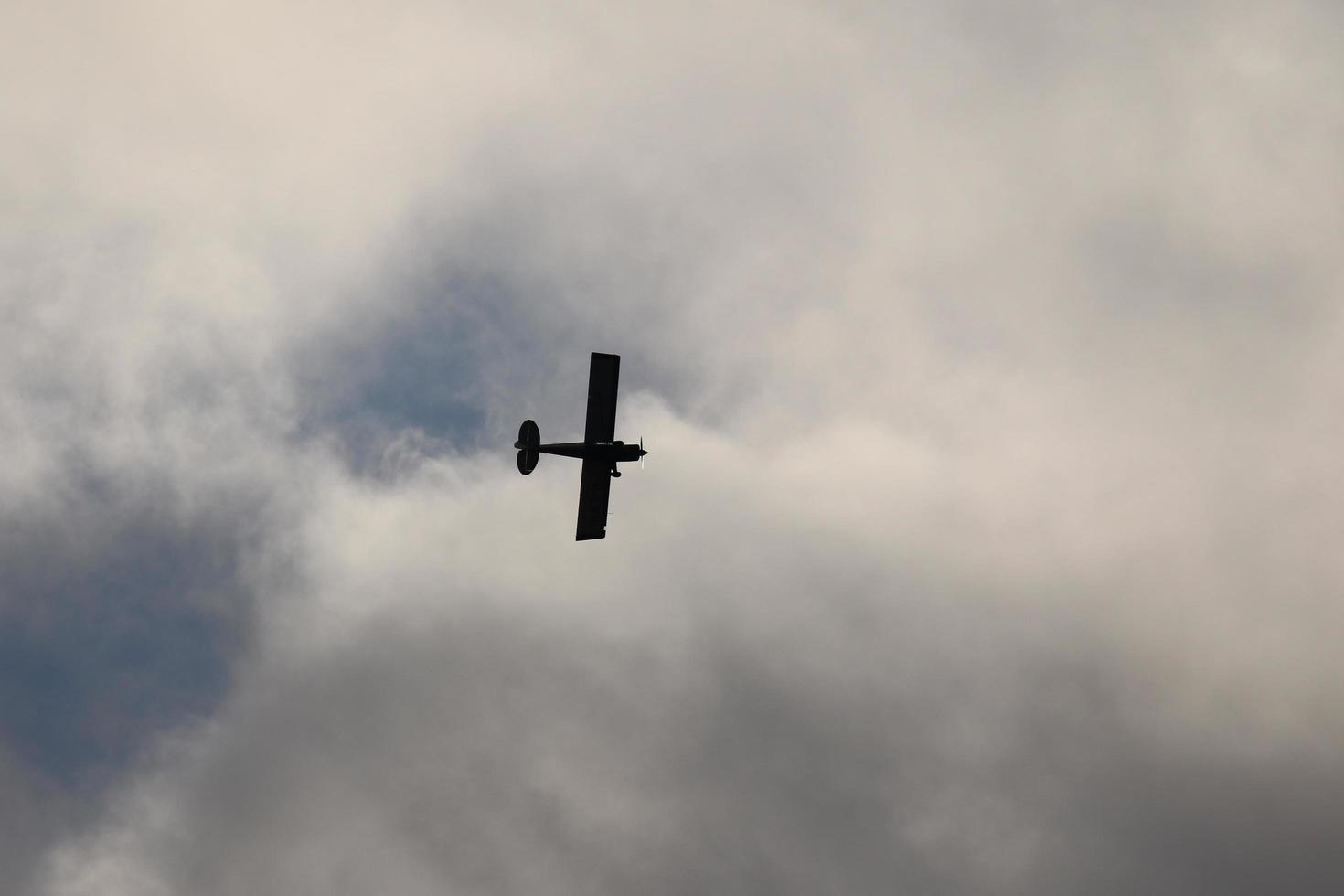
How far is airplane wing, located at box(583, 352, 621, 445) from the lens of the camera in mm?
115750

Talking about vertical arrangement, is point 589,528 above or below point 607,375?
below

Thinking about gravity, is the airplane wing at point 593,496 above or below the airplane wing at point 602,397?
below

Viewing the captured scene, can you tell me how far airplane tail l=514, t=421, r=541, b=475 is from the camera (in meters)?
119

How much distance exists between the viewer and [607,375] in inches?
4564

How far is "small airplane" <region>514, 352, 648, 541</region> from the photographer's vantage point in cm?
11594

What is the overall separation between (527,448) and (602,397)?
889cm

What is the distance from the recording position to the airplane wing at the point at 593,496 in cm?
11862

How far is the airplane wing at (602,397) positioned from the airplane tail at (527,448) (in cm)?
540

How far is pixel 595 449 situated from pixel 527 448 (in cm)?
646

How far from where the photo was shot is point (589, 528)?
12012 centimetres

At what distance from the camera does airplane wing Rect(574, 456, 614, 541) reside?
119 m

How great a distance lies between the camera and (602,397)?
381ft

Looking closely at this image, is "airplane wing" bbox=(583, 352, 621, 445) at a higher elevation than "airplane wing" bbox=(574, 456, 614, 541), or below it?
higher

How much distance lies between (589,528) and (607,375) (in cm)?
1410
